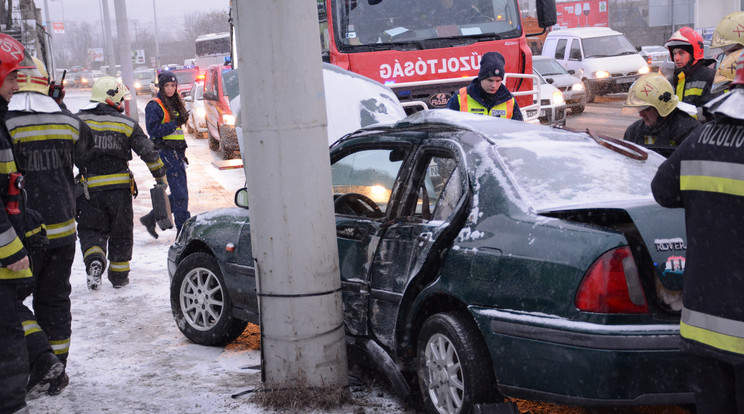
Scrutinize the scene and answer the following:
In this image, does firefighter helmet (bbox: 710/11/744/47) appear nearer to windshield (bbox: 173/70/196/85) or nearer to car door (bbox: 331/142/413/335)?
car door (bbox: 331/142/413/335)

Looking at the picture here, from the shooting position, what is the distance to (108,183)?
8.01 meters

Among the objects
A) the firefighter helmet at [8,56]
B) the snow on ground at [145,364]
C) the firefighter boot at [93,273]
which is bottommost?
the snow on ground at [145,364]

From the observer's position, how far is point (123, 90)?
8.00 meters

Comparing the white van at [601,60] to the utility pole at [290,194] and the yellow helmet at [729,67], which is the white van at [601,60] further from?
the utility pole at [290,194]

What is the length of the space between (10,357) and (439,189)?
7.16ft

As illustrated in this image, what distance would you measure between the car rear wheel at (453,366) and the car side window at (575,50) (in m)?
22.8

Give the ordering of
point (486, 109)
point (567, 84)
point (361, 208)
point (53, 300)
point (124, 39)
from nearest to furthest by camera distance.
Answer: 1. point (361, 208)
2. point (53, 300)
3. point (486, 109)
4. point (567, 84)
5. point (124, 39)

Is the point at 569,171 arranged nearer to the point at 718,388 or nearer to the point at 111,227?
the point at 718,388

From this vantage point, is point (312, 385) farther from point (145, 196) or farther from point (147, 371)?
point (145, 196)

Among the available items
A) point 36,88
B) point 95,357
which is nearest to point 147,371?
point 95,357

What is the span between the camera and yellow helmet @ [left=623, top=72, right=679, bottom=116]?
576cm

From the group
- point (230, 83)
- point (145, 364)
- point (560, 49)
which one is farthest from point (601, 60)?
point (145, 364)

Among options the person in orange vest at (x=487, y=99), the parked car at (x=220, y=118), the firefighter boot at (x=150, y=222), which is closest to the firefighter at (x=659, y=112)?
the person in orange vest at (x=487, y=99)

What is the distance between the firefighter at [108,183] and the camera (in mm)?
7895
